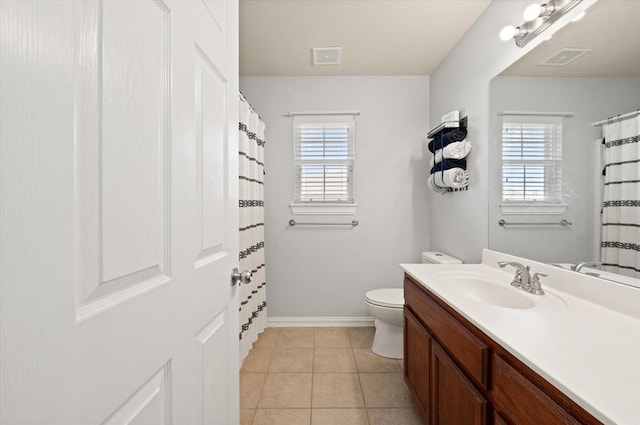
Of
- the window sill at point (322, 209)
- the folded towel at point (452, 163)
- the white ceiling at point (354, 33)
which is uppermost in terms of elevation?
the white ceiling at point (354, 33)

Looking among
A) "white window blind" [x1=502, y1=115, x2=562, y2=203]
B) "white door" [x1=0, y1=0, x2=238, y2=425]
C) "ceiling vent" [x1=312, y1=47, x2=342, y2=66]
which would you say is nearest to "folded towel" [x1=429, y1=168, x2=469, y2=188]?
"white window blind" [x1=502, y1=115, x2=562, y2=203]

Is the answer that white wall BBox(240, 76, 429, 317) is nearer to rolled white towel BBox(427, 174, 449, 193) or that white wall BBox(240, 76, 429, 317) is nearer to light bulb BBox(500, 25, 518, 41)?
rolled white towel BBox(427, 174, 449, 193)

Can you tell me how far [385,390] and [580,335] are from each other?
4.43 ft

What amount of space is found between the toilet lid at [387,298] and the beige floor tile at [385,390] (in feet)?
1.54

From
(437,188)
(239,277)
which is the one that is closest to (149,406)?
(239,277)

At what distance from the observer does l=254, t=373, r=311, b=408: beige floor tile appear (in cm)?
178

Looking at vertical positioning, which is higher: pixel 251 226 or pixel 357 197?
pixel 357 197

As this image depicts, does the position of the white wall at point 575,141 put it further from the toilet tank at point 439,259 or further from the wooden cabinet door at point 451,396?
the wooden cabinet door at point 451,396

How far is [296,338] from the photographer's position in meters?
2.66

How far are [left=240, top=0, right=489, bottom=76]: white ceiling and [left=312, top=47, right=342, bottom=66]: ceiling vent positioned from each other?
4 centimetres

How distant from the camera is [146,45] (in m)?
0.57

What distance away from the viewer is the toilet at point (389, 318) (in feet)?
7.26

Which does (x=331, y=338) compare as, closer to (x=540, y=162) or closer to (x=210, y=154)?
(x=540, y=162)

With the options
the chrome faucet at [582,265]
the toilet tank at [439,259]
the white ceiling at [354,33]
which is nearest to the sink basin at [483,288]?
the chrome faucet at [582,265]
